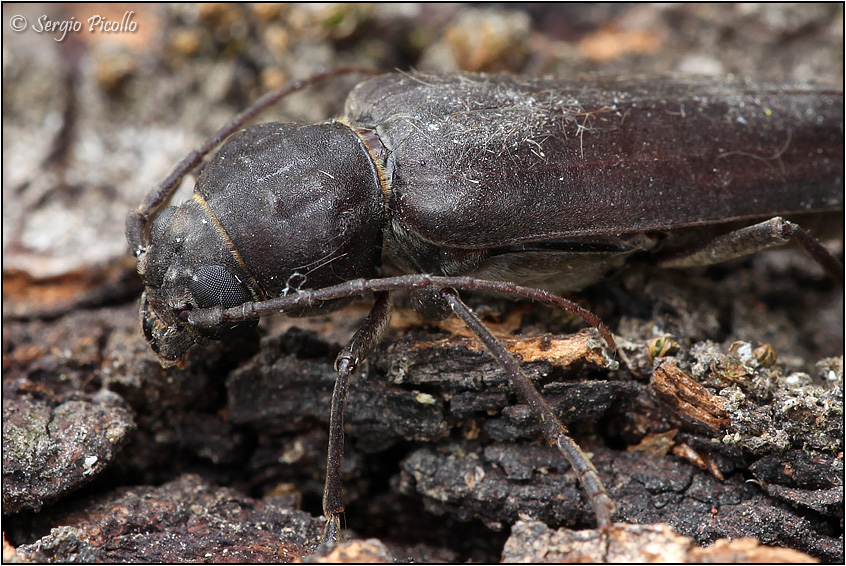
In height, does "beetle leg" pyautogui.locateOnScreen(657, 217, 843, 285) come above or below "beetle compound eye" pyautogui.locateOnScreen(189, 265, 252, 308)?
below

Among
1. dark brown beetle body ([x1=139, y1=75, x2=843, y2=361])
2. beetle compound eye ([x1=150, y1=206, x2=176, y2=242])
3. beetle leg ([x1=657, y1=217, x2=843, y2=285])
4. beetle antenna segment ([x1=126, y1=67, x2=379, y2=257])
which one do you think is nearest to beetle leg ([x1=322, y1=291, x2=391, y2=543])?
dark brown beetle body ([x1=139, y1=75, x2=843, y2=361])

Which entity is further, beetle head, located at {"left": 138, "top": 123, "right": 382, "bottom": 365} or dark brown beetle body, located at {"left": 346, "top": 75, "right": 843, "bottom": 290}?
dark brown beetle body, located at {"left": 346, "top": 75, "right": 843, "bottom": 290}

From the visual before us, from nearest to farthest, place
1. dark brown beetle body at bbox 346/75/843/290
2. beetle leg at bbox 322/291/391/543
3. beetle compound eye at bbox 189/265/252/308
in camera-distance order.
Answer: beetle leg at bbox 322/291/391/543 → beetle compound eye at bbox 189/265/252/308 → dark brown beetle body at bbox 346/75/843/290

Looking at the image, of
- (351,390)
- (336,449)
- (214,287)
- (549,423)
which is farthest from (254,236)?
(549,423)

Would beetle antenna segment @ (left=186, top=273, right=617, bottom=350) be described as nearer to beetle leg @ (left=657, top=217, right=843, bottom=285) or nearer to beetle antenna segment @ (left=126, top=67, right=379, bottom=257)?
beetle antenna segment @ (left=126, top=67, right=379, bottom=257)

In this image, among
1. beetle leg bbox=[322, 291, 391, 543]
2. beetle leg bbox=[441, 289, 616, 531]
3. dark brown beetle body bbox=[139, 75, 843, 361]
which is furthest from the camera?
dark brown beetle body bbox=[139, 75, 843, 361]

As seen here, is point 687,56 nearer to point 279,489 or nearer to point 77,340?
point 279,489

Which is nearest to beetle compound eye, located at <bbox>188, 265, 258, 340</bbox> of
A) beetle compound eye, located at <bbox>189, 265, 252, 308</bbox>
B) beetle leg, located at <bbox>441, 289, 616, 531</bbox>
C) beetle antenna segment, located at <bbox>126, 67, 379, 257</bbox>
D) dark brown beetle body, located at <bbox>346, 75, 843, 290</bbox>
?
beetle compound eye, located at <bbox>189, 265, 252, 308</bbox>

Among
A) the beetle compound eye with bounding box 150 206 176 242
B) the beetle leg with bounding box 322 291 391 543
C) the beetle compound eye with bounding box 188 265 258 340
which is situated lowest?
the beetle leg with bounding box 322 291 391 543
